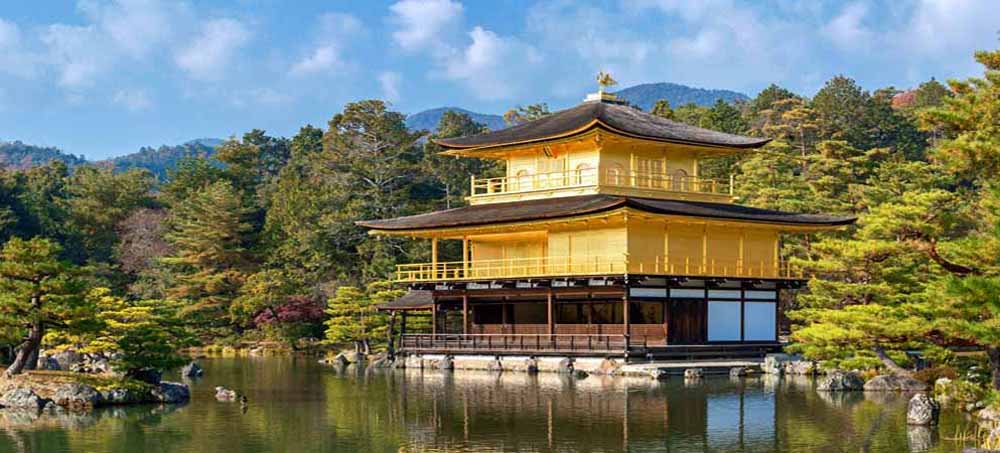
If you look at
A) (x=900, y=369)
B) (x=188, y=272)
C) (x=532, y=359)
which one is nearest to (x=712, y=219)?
(x=532, y=359)

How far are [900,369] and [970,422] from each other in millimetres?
7037

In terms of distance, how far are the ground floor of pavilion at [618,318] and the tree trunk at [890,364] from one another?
9051mm

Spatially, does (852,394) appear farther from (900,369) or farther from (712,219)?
(712,219)

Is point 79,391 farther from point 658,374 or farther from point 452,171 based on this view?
point 452,171

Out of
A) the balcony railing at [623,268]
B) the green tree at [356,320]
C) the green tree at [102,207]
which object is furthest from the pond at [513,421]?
the green tree at [102,207]

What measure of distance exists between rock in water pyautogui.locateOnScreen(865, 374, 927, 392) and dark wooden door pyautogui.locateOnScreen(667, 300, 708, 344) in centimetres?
995

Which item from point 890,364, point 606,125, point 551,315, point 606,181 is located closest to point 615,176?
point 606,181

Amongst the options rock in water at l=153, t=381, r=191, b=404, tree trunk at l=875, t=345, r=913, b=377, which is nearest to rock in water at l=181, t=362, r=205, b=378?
rock in water at l=153, t=381, r=191, b=404

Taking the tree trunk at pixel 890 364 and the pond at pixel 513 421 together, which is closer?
the pond at pixel 513 421

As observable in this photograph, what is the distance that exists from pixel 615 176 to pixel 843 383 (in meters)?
13.7

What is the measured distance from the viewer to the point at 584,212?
124 feet

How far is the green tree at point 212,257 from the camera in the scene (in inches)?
2277

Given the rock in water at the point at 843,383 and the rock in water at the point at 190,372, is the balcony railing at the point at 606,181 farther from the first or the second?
the rock in water at the point at 843,383

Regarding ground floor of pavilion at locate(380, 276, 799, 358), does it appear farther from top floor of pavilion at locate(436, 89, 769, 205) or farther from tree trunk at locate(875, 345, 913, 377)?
tree trunk at locate(875, 345, 913, 377)
